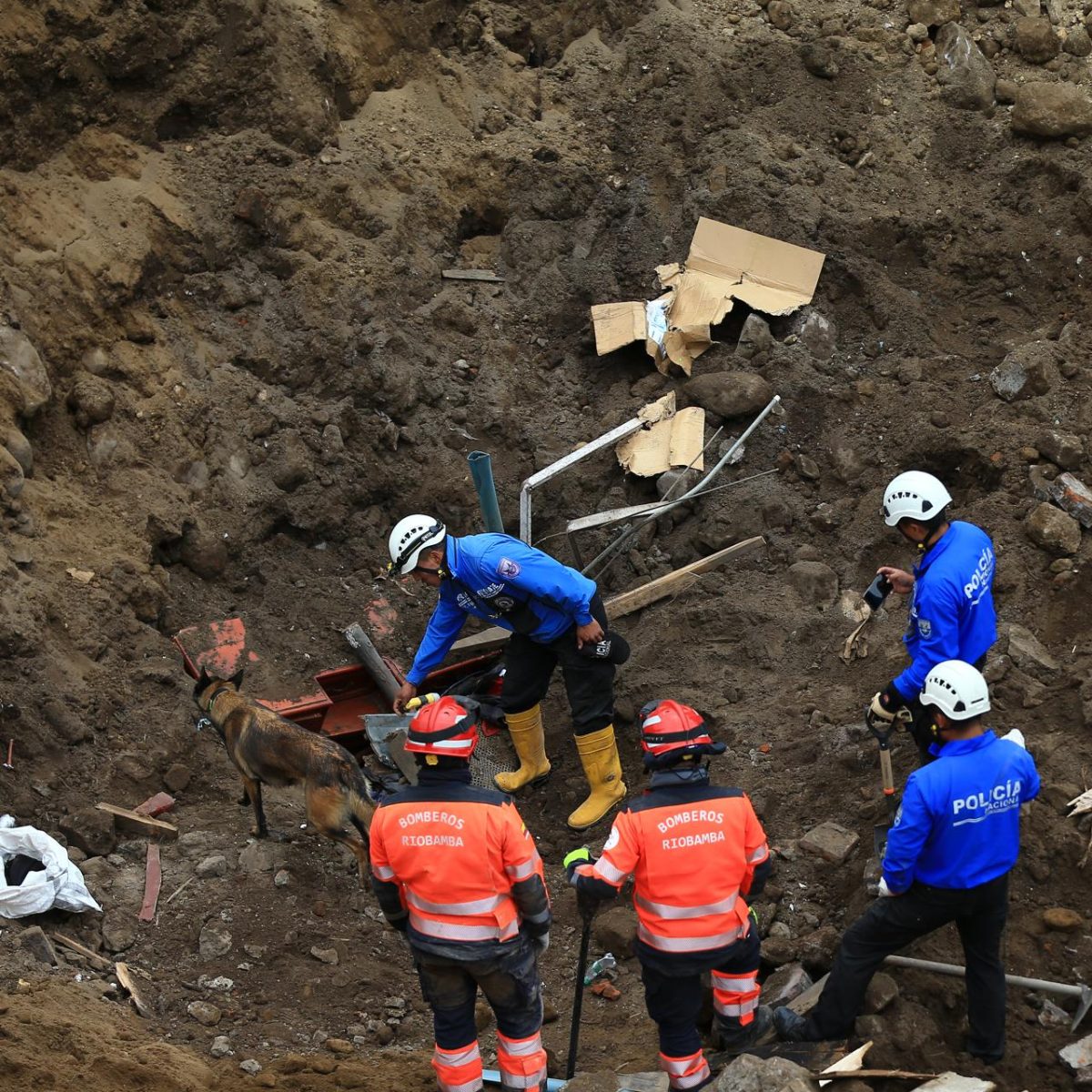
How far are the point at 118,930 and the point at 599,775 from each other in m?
2.98

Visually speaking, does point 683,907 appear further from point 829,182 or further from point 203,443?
point 829,182

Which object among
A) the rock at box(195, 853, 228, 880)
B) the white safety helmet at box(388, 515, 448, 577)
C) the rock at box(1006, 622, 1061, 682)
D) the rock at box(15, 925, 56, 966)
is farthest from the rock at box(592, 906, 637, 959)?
the rock at box(1006, 622, 1061, 682)

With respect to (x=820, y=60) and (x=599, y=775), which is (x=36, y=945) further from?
(x=820, y=60)

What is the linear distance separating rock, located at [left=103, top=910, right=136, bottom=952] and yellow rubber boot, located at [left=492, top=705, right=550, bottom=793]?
2.58 metres

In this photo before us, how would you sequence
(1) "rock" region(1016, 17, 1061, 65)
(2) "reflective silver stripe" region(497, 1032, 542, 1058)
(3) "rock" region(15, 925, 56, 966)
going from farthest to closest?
1. (1) "rock" region(1016, 17, 1061, 65)
2. (3) "rock" region(15, 925, 56, 966)
3. (2) "reflective silver stripe" region(497, 1032, 542, 1058)

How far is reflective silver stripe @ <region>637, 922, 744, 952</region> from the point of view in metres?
5.34

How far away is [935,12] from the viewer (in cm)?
1292

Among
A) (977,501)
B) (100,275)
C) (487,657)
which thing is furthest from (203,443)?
(977,501)

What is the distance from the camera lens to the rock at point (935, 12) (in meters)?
12.9

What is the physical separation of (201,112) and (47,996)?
7.69 m

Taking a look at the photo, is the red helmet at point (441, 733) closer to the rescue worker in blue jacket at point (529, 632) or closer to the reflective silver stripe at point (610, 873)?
the reflective silver stripe at point (610, 873)

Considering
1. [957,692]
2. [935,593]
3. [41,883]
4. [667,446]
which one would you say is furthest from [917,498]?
[41,883]

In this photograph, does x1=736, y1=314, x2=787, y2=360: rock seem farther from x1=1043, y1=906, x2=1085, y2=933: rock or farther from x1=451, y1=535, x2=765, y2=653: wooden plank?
x1=1043, y1=906, x2=1085, y2=933: rock

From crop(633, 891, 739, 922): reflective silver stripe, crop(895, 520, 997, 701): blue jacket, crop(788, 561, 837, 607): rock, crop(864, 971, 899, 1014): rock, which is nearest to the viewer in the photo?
crop(633, 891, 739, 922): reflective silver stripe
